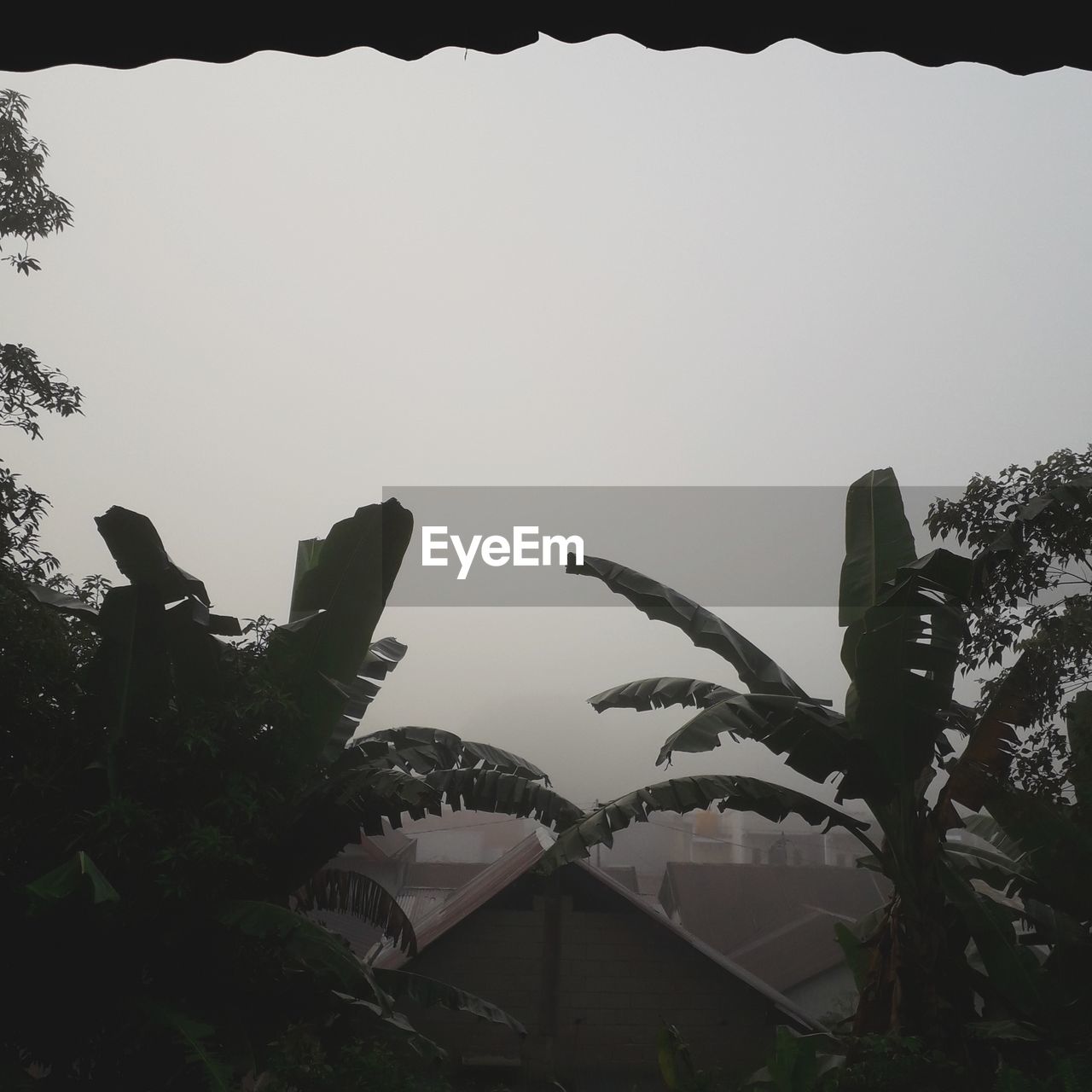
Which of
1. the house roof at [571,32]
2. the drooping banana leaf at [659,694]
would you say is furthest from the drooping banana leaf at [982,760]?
the house roof at [571,32]

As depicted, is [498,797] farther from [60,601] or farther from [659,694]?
[60,601]

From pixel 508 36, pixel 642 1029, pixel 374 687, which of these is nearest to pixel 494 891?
pixel 642 1029

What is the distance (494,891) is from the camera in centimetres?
744

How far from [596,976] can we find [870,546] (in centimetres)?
455

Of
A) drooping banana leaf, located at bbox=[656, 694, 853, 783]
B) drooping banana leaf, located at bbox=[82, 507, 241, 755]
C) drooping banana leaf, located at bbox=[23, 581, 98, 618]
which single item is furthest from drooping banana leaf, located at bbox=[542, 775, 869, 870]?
drooping banana leaf, located at bbox=[23, 581, 98, 618]

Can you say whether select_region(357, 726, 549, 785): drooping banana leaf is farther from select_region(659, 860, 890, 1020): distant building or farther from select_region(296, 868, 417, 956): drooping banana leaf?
select_region(659, 860, 890, 1020): distant building

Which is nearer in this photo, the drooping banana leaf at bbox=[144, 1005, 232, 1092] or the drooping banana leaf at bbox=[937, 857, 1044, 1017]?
the drooping banana leaf at bbox=[144, 1005, 232, 1092]

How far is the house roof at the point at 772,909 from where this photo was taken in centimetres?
1160

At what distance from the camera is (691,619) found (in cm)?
455

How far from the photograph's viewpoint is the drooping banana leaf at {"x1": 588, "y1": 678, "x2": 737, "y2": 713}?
15.4ft

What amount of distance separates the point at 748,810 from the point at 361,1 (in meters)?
3.80

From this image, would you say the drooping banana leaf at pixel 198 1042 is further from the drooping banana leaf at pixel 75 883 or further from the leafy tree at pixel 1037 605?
the leafy tree at pixel 1037 605

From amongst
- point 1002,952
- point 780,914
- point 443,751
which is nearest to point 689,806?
point 443,751

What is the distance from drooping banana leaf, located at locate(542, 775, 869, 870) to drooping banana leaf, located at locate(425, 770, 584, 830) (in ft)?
0.65
